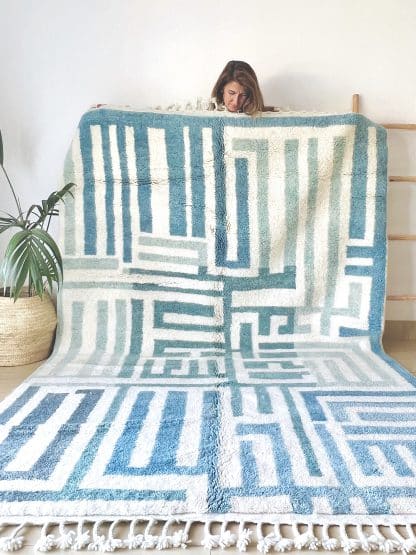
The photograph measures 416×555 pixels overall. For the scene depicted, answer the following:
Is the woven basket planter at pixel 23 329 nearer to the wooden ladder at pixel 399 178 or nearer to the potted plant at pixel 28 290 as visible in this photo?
the potted plant at pixel 28 290

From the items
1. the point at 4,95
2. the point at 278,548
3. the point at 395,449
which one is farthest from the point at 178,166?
the point at 278,548

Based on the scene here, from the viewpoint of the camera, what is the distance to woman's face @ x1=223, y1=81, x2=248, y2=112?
4.99 feet

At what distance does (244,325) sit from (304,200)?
432mm

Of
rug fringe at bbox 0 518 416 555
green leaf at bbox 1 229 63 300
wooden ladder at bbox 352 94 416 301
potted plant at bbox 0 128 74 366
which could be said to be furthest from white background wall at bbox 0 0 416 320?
rug fringe at bbox 0 518 416 555

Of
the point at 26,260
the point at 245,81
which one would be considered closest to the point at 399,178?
the point at 245,81

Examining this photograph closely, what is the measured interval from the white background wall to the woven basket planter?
445mm

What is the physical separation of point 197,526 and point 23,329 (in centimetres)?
91

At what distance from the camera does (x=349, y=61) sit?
1.65m

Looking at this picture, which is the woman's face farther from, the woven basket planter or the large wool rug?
the woven basket planter

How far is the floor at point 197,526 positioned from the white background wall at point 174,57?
2.07 feet

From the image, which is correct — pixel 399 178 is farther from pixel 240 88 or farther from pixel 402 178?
pixel 240 88

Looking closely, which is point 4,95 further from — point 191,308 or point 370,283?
point 370,283

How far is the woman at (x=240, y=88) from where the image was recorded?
1520 millimetres

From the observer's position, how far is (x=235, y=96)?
1.53 m
